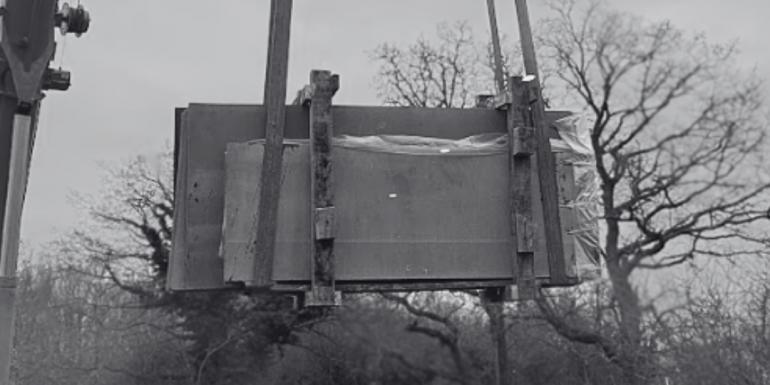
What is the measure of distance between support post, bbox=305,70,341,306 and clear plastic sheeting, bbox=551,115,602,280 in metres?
1.40

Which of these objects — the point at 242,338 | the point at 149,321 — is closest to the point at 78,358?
the point at 149,321

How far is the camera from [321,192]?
4508 millimetres

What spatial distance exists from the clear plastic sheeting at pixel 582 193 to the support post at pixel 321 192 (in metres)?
1.40

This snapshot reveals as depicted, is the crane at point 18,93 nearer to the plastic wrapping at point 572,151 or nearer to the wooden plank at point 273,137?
the wooden plank at point 273,137

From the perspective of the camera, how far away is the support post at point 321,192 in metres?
4.42

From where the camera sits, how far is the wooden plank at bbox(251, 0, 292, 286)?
174 inches

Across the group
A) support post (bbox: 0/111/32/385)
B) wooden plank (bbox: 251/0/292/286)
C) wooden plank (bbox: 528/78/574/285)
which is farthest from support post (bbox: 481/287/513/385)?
support post (bbox: 0/111/32/385)

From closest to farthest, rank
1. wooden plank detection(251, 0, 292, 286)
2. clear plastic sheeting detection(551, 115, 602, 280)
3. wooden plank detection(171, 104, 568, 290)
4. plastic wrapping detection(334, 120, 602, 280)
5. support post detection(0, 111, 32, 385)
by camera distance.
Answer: support post detection(0, 111, 32, 385) → wooden plank detection(251, 0, 292, 286) → wooden plank detection(171, 104, 568, 290) → plastic wrapping detection(334, 120, 602, 280) → clear plastic sheeting detection(551, 115, 602, 280)

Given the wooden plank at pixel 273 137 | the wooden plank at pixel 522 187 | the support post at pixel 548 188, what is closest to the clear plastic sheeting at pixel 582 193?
the support post at pixel 548 188

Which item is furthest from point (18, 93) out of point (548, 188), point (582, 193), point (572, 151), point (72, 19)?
point (582, 193)

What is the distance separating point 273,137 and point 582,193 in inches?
77.5

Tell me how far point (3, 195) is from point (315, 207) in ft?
5.31

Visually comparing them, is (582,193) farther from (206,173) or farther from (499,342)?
(499,342)

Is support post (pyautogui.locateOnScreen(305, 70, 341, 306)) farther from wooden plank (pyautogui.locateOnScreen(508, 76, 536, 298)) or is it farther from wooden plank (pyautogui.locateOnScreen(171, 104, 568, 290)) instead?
wooden plank (pyautogui.locateOnScreen(508, 76, 536, 298))
